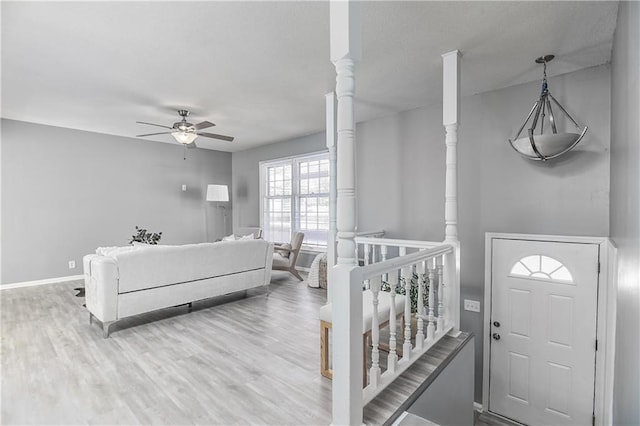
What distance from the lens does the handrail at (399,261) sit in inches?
66.0

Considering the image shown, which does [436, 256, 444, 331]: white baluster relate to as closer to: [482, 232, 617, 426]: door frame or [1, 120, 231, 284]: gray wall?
[482, 232, 617, 426]: door frame

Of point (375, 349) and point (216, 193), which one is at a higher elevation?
point (216, 193)

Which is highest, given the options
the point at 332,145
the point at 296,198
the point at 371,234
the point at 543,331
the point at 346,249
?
the point at 332,145

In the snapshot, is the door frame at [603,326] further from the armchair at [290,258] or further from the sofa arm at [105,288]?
the sofa arm at [105,288]

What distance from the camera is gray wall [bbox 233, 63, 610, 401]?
3059 millimetres

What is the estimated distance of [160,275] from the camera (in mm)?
3377

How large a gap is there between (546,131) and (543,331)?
210 centimetres

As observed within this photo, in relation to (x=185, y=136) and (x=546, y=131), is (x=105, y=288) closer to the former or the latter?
(x=185, y=136)

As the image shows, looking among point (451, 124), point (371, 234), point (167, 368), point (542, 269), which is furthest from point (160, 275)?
point (542, 269)

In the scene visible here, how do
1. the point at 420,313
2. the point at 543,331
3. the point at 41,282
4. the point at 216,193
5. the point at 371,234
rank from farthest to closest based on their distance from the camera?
the point at 216,193, the point at 41,282, the point at 371,234, the point at 543,331, the point at 420,313

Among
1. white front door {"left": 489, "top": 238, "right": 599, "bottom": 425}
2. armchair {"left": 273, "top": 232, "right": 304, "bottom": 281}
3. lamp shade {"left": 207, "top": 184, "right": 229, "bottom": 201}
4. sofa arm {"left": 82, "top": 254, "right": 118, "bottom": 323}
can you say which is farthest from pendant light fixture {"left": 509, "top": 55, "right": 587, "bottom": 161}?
lamp shade {"left": 207, "top": 184, "right": 229, "bottom": 201}

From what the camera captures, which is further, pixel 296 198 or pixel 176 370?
pixel 296 198

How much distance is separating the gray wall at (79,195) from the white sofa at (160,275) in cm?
266

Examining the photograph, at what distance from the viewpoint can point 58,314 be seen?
3.71 meters
